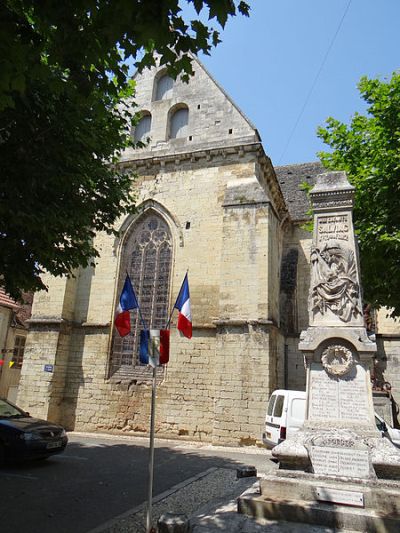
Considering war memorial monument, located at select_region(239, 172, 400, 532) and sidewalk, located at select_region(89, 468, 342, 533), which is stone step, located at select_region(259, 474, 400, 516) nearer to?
war memorial monument, located at select_region(239, 172, 400, 532)

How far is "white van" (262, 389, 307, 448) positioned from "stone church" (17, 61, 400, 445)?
1656 mm

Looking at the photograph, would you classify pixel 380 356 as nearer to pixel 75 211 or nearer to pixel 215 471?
pixel 215 471

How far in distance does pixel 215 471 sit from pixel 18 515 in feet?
12.3

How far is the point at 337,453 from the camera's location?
477cm

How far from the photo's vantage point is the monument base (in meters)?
4.08

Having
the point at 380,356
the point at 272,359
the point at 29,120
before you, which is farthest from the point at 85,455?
the point at 380,356

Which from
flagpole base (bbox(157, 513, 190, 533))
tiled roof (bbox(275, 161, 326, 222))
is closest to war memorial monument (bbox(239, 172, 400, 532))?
flagpole base (bbox(157, 513, 190, 533))

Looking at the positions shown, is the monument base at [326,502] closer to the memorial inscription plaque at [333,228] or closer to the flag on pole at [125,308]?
the memorial inscription plaque at [333,228]

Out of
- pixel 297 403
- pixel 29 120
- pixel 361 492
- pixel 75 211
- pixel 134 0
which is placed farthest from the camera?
pixel 297 403

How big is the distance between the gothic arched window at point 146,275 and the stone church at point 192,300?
40mm

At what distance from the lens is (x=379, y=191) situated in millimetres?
9273

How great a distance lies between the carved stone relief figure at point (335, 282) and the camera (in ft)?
18.7

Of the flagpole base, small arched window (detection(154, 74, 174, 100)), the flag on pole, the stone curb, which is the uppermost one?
small arched window (detection(154, 74, 174, 100))

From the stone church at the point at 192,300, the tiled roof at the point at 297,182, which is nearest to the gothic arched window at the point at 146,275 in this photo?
the stone church at the point at 192,300
